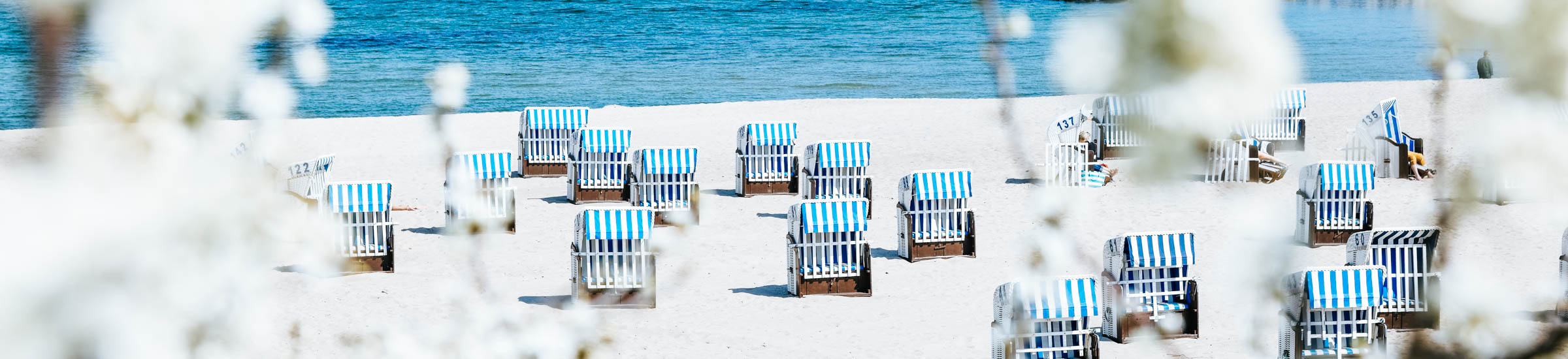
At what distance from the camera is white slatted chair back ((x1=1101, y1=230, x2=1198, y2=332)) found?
29.8 feet

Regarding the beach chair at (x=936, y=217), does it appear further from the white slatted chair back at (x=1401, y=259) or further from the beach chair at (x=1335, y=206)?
the white slatted chair back at (x=1401, y=259)

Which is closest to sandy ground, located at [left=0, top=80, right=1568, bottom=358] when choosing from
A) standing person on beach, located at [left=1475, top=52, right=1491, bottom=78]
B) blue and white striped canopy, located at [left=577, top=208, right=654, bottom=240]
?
standing person on beach, located at [left=1475, top=52, right=1491, bottom=78]

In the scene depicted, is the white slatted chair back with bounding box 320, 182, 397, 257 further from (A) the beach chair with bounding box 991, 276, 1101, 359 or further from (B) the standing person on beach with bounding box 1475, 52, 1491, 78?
(B) the standing person on beach with bounding box 1475, 52, 1491, 78

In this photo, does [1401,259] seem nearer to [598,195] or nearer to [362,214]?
[362,214]

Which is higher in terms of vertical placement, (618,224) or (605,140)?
(605,140)

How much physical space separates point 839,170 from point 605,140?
8.76 ft

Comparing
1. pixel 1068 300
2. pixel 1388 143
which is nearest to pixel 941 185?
pixel 1068 300

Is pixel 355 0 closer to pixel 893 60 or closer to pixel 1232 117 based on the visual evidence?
pixel 893 60

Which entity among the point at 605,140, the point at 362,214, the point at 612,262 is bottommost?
the point at 612,262

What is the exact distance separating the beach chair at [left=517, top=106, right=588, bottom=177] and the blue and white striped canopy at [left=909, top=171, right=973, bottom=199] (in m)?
6.83

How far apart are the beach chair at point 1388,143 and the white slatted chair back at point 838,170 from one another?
6.72 m

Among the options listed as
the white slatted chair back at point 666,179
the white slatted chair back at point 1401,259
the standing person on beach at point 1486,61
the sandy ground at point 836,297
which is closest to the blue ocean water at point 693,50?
the sandy ground at point 836,297

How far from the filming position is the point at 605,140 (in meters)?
15.2

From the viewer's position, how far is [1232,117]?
719 mm
